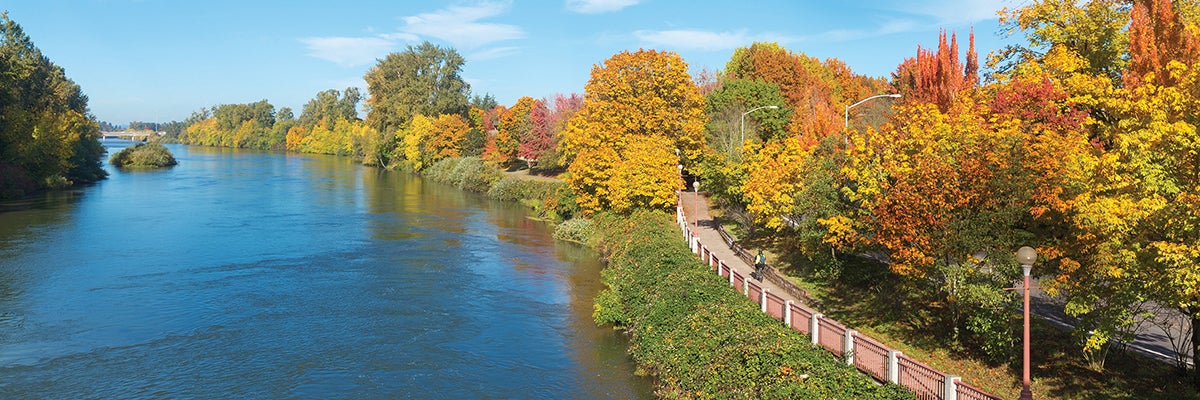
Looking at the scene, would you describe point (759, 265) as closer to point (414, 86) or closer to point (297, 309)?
point (297, 309)

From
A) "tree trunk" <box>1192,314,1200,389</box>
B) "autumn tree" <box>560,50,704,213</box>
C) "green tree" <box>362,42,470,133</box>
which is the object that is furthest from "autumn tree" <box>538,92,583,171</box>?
"tree trunk" <box>1192,314,1200,389</box>

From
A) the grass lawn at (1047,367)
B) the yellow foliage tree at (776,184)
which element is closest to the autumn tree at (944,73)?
the yellow foliage tree at (776,184)

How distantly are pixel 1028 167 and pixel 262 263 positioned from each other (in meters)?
33.3

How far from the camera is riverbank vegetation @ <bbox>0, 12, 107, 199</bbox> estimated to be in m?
68.6

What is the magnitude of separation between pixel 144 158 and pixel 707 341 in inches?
4597

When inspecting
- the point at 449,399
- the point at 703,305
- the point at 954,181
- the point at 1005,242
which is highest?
the point at 954,181

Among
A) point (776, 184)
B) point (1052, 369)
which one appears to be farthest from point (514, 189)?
point (1052, 369)

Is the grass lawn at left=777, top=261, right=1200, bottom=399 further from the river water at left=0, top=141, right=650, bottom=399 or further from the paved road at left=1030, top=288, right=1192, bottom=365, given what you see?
the river water at left=0, top=141, right=650, bottom=399

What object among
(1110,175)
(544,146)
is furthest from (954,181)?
(544,146)

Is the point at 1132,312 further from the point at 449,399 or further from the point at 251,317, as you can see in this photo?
the point at 251,317

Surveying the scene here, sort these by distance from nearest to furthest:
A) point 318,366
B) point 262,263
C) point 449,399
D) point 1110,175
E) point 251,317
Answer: point 1110,175 < point 449,399 < point 318,366 < point 251,317 < point 262,263

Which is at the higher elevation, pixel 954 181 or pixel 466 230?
pixel 954 181

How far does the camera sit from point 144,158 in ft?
375

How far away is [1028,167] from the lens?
→ 19.3 metres
